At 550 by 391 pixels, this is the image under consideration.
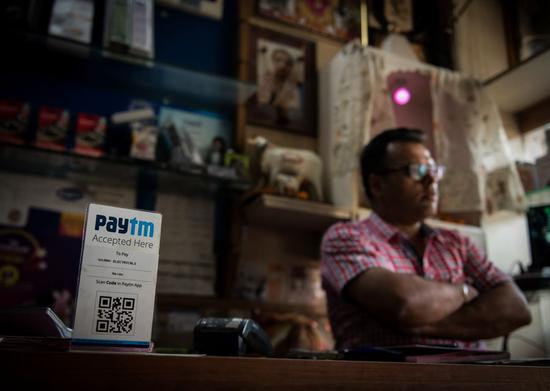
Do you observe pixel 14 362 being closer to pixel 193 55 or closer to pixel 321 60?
pixel 193 55

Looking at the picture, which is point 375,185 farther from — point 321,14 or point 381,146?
point 321,14

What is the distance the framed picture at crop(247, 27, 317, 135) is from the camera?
7.36 feet

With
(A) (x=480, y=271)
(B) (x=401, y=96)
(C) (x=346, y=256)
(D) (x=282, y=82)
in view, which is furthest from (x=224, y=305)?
(B) (x=401, y=96)

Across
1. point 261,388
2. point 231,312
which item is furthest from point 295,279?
point 261,388

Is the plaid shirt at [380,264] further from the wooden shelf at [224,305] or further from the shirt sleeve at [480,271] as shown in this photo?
the wooden shelf at [224,305]

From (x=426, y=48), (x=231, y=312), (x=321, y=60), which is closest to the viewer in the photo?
(x=231, y=312)

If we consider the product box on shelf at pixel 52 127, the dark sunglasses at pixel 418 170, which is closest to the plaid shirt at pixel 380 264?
the dark sunglasses at pixel 418 170

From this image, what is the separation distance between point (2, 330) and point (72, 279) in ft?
3.99

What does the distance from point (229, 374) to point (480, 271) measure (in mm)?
1353

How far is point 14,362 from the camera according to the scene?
0.36 metres

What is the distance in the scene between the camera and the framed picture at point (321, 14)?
7.91 feet

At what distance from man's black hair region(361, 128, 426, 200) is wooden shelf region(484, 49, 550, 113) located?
3.02 ft

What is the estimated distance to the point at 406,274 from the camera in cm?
133

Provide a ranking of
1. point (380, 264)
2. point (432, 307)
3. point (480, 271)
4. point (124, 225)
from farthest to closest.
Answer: point (480, 271)
point (380, 264)
point (432, 307)
point (124, 225)
